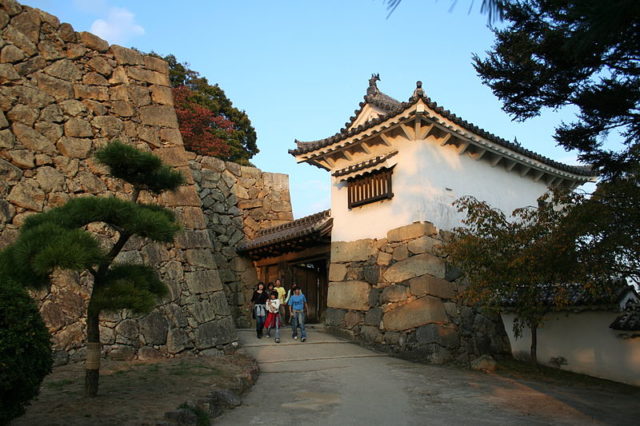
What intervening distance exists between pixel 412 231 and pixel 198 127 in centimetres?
1460

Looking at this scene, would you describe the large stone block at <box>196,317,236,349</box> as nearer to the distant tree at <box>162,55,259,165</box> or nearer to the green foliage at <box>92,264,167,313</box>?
the green foliage at <box>92,264,167,313</box>

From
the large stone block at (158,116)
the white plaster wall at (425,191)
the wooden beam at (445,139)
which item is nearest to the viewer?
the large stone block at (158,116)

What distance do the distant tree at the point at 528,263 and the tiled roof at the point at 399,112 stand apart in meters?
2.16

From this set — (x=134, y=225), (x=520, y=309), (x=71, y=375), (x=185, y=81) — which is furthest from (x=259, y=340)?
(x=185, y=81)

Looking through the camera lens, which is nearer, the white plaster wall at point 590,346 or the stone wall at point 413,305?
the white plaster wall at point 590,346

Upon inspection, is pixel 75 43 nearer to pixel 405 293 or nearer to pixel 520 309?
pixel 405 293

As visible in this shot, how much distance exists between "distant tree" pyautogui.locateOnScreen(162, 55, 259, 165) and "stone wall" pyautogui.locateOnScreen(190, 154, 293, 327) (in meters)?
5.56

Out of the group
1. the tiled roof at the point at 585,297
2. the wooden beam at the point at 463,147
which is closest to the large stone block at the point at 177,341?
the tiled roof at the point at 585,297

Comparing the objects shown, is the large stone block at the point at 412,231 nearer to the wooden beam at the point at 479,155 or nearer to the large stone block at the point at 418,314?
the large stone block at the point at 418,314

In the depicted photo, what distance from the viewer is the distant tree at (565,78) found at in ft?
16.9

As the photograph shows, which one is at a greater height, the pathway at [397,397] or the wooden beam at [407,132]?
the wooden beam at [407,132]

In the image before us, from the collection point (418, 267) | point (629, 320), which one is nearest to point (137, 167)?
point (418, 267)

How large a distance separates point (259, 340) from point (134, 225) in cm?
681

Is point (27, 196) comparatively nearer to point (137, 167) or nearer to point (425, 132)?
point (137, 167)
